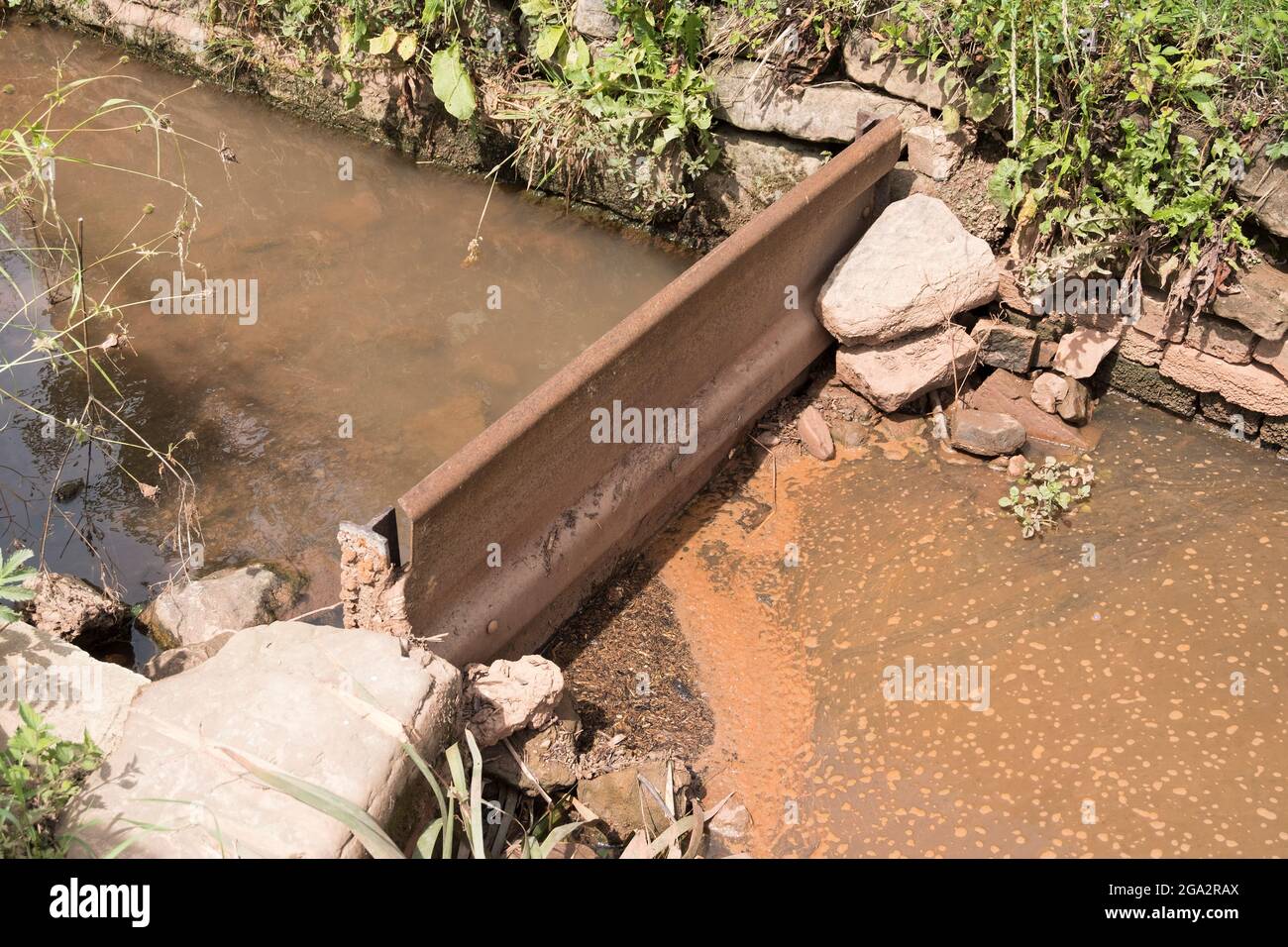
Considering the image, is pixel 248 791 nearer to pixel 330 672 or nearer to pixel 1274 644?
pixel 330 672

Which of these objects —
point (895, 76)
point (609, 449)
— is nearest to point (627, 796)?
point (609, 449)

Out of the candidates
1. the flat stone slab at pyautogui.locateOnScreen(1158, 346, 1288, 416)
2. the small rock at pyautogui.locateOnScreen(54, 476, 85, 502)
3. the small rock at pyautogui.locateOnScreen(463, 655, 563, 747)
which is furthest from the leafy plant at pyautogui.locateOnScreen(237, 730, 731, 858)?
the flat stone slab at pyautogui.locateOnScreen(1158, 346, 1288, 416)

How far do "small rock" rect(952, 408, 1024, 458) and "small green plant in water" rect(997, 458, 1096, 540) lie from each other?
13 cm

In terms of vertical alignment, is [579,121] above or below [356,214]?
above

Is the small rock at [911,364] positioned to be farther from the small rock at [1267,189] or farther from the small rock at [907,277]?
the small rock at [1267,189]

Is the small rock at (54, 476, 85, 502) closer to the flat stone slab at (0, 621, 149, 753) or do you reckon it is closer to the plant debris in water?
the flat stone slab at (0, 621, 149, 753)

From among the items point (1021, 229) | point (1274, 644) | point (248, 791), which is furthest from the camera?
point (1021, 229)

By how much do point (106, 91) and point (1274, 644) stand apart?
7.36 meters

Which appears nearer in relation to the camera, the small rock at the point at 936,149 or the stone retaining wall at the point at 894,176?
the stone retaining wall at the point at 894,176

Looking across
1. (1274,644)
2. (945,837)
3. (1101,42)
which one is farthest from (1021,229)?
(945,837)

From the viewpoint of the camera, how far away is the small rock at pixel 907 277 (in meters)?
4.58

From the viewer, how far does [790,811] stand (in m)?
3.33

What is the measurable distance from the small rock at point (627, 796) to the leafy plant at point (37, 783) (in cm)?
136

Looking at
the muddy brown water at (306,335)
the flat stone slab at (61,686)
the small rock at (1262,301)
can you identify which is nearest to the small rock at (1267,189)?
the small rock at (1262,301)
